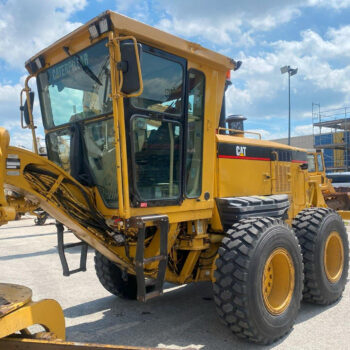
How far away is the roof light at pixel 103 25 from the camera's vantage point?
10.4 feet

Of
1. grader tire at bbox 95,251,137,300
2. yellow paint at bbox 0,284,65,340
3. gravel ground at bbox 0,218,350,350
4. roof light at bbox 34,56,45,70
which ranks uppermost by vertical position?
roof light at bbox 34,56,45,70

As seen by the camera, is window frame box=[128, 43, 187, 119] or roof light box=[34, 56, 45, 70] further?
roof light box=[34, 56, 45, 70]

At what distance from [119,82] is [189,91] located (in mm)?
945

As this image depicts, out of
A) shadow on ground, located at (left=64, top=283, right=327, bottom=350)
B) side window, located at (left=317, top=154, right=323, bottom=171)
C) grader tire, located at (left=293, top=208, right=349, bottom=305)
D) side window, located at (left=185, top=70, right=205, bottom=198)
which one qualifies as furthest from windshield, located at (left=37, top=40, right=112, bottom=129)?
side window, located at (left=317, top=154, right=323, bottom=171)

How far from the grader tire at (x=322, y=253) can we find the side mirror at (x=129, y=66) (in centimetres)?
292

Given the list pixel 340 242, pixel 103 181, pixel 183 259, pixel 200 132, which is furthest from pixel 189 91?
pixel 340 242

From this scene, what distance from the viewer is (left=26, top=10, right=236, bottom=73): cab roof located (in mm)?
3221

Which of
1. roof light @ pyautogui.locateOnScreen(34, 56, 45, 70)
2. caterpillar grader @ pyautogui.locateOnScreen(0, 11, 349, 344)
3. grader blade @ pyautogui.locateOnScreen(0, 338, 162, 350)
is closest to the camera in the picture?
grader blade @ pyautogui.locateOnScreen(0, 338, 162, 350)

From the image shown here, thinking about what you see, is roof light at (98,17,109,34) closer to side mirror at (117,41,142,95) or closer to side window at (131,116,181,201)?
side mirror at (117,41,142,95)

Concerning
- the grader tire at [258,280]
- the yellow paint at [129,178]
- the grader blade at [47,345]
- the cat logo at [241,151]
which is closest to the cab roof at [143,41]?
the yellow paint at [129,178]

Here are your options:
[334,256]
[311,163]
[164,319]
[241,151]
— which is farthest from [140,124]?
[311,163]

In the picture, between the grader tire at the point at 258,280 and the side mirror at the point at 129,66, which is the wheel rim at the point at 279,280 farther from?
the side mirror at the point at 129,66

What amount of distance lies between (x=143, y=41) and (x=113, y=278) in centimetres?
299

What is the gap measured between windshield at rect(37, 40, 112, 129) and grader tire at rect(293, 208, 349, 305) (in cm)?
288
